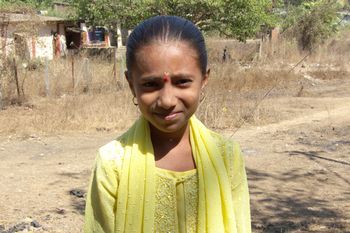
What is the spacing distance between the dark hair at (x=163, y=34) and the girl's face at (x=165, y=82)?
0.05 ft

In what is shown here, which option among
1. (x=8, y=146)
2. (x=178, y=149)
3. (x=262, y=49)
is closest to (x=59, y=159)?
(x=8, y=146)

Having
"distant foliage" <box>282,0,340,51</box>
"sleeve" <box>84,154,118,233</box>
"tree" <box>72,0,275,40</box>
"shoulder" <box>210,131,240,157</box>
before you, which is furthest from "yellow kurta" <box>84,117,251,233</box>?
"distant foliage" <box>282,0,340,51</box>

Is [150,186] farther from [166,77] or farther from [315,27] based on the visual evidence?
[315,27]

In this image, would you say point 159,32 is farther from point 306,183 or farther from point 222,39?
point 222,39

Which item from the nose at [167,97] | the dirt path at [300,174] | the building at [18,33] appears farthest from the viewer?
the building at [18,33]

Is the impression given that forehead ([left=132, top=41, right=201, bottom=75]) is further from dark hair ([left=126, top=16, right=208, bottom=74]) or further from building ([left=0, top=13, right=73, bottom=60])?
building ([left=0, top=13, right=73, bottom=60])

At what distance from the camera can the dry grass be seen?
342 inches

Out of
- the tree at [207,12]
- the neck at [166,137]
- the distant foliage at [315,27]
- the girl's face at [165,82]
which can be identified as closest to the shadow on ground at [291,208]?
the neck at [166,137]

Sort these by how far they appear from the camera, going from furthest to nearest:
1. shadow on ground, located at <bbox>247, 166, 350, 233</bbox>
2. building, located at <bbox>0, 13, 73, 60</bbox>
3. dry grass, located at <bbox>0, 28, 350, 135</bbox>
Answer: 1. building, located at <bbox>0, 13, 73, 60</bbox>
2. dry grass, located at <bbox>0, 28, 350, 135</bbox>
3. shadow on ground, located at <bbox>247, 166, 350, 233</bbox>

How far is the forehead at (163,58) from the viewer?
1358 millimetres

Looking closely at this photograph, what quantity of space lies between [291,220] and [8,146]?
4.88 meters

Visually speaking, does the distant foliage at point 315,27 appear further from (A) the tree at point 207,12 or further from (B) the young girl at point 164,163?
(B) the young girl at point 164,163

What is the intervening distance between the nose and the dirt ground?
3.03 meters

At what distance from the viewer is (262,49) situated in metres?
19.2
